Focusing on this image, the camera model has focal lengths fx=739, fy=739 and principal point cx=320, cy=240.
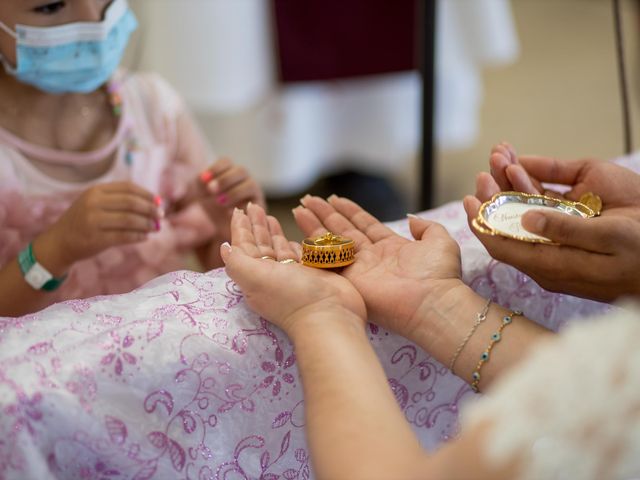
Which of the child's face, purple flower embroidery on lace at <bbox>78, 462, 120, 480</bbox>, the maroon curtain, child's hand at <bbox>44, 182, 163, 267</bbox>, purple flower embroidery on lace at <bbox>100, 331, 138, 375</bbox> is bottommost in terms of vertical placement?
purple flower embroidery on lace at <bbox>78, 462, 120, 480</bbox>

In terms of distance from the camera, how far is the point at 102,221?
96 cm

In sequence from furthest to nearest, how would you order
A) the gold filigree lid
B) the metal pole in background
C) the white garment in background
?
the white garment in background < the metal pole in background < the gold filigree lid

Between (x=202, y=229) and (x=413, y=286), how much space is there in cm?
51

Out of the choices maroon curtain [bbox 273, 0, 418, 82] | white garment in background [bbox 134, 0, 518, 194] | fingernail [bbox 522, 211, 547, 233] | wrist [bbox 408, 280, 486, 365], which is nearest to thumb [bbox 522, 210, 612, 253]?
fingernail [bbox 522, 211, 547, 233]

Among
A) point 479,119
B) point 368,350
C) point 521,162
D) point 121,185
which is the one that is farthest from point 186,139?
point 479,119

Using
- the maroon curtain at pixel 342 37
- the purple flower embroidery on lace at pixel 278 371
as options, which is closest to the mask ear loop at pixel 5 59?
the purple flower embroidery on lace at pixel 278 371

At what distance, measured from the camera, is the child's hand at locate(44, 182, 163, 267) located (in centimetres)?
96

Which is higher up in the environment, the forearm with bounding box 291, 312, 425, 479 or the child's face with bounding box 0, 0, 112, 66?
the child's face with bounding box 0, 0, 112, 66

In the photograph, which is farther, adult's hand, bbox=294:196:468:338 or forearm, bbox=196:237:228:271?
forearm, bbox=196:237:228:271

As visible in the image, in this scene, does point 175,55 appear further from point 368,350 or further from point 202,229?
point 368,350

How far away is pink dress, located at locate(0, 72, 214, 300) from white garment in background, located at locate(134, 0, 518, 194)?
0.65m

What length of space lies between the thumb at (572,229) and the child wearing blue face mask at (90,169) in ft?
1.63

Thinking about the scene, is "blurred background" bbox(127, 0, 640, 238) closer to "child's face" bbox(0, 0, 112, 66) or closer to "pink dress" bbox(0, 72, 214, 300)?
"pink dress" bbox(0, 72, 214, 300)

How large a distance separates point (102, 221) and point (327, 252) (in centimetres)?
33
